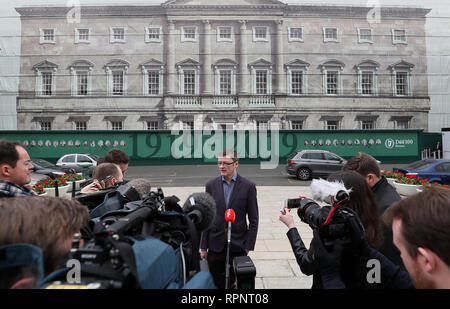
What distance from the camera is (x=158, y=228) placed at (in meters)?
1.55

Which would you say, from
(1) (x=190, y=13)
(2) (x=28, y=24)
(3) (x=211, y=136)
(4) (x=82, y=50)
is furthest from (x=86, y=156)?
(2) (x=28, y=24)

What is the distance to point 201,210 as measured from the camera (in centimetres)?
180

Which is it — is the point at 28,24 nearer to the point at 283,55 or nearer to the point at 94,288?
the point at 283,55

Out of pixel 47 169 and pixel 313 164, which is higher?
pixel 313 164

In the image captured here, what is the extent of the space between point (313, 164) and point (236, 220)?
13.3 metres

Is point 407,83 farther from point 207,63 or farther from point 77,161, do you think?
point 77,161

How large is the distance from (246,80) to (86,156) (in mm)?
16533

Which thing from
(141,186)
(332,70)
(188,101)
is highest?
(332,70)

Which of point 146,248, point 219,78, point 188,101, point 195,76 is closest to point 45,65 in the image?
point 188,101

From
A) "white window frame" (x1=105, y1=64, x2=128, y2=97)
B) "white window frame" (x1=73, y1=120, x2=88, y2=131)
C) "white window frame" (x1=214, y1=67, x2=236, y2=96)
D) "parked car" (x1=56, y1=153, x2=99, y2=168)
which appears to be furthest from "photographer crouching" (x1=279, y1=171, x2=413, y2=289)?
"white window frame" (x1=73, y1=120, x2=88, y2=131)

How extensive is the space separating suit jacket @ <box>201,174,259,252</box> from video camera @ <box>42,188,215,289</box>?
129cm

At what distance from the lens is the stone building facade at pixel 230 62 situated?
28672 mm

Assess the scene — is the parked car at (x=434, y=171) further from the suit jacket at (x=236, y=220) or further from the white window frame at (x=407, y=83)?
the white window frame at (x=407, y=83)

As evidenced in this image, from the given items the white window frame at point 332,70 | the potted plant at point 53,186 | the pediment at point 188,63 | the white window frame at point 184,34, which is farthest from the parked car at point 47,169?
the white window frame at point 332,70
